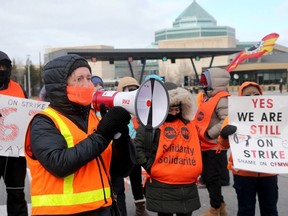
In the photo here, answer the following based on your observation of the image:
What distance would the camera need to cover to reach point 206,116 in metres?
4.97

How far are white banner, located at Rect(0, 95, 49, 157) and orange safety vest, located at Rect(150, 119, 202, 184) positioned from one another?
5.40 feet

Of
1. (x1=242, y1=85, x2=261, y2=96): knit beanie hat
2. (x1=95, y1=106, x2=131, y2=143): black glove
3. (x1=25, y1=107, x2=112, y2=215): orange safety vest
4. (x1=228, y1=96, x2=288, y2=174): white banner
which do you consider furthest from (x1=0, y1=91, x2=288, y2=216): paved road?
(x1=95, y1=106, x2=131, y2=143): black glove

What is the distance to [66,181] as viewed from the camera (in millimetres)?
2271

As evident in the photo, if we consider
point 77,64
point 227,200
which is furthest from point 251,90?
point 77,64

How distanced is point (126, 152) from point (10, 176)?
7.38 ft

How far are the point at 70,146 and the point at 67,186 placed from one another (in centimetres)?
23

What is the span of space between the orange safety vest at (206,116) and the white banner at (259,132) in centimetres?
105

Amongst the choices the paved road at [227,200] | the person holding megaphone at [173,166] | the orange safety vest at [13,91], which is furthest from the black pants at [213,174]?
the orange safety vest at [13,91]

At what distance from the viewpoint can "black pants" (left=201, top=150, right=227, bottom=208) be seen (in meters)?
4.89

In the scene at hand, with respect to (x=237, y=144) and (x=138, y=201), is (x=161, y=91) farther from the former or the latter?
(x=138, y=201)

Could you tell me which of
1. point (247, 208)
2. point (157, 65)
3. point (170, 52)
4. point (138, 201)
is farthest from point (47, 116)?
point (157, 65)

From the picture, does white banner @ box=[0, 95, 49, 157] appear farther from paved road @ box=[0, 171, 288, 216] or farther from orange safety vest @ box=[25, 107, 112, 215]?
orange safety vest @ box=[25, 107, 112, 215]

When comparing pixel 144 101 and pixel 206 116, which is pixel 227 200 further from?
pixel 144 101

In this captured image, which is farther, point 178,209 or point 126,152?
point 178,209
